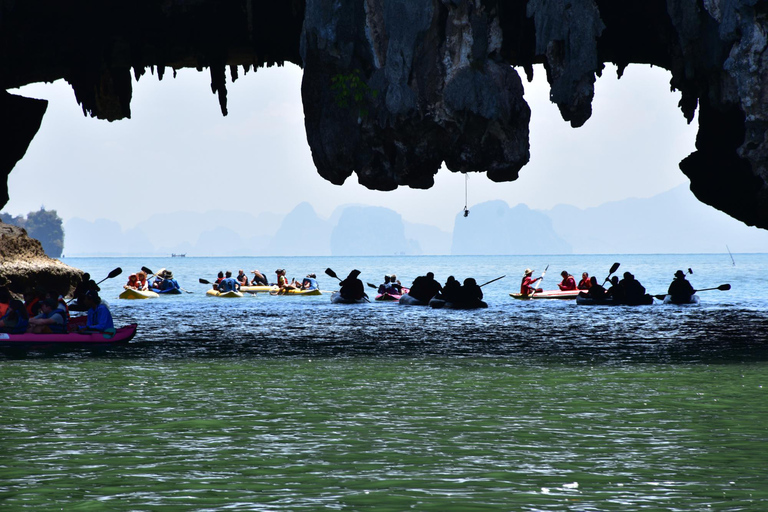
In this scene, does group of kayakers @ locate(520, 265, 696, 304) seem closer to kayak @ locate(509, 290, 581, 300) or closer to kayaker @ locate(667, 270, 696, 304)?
kayaker @ locate(667, 270, 696, 304)

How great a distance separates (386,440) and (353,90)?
15.1 metres

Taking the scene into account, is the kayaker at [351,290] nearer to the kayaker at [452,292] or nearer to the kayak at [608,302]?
the kayaker at [452,292]

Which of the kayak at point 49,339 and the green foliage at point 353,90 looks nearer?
the kayak at point 49,339

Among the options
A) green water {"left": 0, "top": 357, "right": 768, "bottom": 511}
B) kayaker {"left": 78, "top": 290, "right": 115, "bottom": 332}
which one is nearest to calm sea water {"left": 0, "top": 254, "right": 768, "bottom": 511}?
green water {"left": 0, "top": 357, "right": 768, "bottom": 511}

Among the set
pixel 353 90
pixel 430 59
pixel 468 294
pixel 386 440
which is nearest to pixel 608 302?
pixel 468 294

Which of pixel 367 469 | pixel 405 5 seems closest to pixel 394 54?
pixel 405 5

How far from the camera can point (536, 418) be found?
11062 mm

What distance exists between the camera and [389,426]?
34.7 feet

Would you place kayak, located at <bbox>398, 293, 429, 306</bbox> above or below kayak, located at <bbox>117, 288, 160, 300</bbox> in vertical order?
below

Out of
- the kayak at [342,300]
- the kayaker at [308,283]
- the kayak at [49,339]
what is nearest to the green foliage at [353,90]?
the kayak at [49,339]

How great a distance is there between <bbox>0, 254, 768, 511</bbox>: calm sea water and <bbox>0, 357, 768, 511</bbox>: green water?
3cm

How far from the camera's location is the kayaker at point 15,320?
20.0 metres

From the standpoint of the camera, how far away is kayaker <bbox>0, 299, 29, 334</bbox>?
2000cm

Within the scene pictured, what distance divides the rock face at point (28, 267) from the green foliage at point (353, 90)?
15.2m
